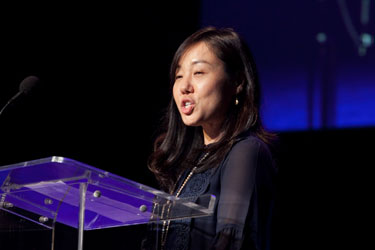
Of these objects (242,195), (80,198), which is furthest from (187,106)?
(80,198)

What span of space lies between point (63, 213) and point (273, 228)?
2.71 meters

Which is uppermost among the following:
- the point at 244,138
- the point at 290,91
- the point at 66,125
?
the point at 290,91

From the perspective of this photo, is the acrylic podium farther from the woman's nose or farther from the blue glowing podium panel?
the woman's nose

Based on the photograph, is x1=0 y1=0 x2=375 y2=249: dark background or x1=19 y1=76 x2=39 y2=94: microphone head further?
x1=0 y1=0 x2=375 y2=249: dark background

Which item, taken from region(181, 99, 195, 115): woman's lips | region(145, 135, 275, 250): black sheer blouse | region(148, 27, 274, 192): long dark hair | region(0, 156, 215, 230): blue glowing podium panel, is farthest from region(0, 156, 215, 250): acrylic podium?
region(181, 99, 195, 115): woman's lips

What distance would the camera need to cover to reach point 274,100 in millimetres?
4113

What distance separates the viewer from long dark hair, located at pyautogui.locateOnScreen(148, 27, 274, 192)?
1.97m

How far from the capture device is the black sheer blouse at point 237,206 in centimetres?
162

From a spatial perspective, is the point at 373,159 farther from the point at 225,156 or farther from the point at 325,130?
the point at 225,156

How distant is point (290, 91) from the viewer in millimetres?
4070

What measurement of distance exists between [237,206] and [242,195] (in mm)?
38

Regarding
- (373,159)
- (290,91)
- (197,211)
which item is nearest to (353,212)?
(373,159)

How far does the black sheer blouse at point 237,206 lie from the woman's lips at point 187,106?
24cm

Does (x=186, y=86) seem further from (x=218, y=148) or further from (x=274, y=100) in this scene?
(x=274, y=100)
